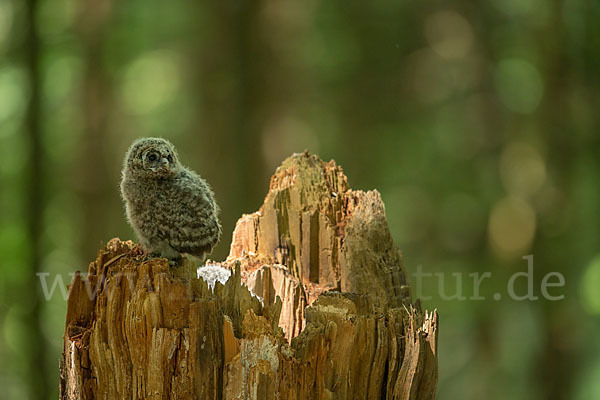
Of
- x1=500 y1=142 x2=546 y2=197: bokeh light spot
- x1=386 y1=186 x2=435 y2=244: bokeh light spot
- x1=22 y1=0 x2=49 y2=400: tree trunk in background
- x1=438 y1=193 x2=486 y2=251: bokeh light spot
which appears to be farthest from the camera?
x1=386 y1=186 x2=435 y2=244: bokeh light spot

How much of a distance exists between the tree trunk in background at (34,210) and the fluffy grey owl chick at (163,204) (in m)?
3.01

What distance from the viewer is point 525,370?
5367 mm

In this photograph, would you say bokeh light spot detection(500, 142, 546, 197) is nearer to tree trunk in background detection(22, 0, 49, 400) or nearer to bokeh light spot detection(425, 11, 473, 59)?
bokeh light spot detection(425, 11, 473, 59)

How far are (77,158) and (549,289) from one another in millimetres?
4314

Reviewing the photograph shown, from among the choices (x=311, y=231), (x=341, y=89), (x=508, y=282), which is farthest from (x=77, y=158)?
(x=508, y=282)

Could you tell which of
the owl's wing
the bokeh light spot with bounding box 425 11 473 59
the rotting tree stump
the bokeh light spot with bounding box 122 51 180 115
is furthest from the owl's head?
the bokeh light spot with bounding box 425 11 473 59

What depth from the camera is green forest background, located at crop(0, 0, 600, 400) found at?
195 inches

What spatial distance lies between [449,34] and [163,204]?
4.22 m

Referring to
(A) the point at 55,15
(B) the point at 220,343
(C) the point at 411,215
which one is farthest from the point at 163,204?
(C) the point at 411,215

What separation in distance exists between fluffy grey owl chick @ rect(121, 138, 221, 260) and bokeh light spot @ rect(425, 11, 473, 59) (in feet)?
13.3

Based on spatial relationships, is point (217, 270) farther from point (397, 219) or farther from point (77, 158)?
point (397, 219)

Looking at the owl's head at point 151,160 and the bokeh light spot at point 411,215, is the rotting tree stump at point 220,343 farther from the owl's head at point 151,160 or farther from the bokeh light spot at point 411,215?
the bokeh light spot at point 411,215

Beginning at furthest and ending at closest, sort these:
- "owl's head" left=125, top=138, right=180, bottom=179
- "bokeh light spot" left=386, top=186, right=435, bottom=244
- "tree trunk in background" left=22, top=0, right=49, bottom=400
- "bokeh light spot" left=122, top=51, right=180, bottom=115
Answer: "bokeh light spot" left=386, top=186, right=435, bottom=244
"bokeh light spot" left=122, top=51, right=180, bottom=115
"tree trunk in background" left=22, top=0, right=49, bottom=400
"owl's head" left=125, top=138, right=180, bottom=179

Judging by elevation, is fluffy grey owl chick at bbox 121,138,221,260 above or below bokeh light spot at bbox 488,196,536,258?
below
